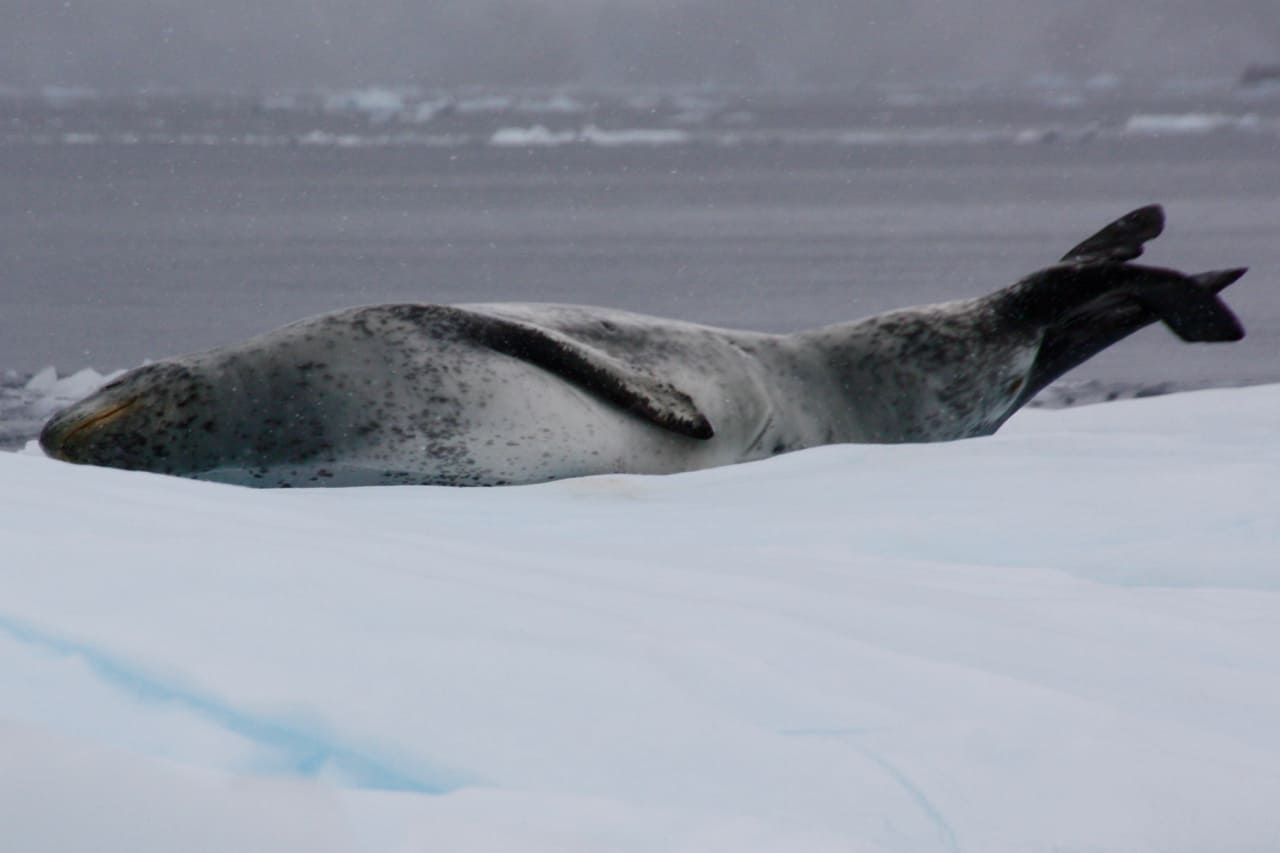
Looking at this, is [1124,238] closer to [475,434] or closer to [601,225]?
[475,434]

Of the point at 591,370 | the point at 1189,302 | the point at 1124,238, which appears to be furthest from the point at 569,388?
the point at 1124,238

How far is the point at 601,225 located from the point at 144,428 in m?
16.1

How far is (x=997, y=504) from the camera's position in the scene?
2.31 m

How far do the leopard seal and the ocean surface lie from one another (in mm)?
1500

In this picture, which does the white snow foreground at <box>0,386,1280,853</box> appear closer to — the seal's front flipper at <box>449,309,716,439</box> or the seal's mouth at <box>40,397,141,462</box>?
the seal's mouth at <box>40,397,141,462</box>

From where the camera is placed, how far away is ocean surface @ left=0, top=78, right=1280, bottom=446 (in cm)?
889

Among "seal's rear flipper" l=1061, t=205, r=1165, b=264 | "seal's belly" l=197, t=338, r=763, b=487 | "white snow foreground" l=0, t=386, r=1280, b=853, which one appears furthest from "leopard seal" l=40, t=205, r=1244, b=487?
"white snow foreground" l=0, t=386, r=1280, b=853

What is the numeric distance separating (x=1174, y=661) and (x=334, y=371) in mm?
1971

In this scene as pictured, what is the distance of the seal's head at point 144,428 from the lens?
295 cm

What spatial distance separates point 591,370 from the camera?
10.5ft

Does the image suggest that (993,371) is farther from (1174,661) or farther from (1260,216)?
(1260,216)

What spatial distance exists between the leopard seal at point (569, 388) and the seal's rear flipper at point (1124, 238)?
0.16 meters

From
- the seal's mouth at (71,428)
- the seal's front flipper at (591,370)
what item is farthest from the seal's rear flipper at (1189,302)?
the seal's mouth at (71,428)

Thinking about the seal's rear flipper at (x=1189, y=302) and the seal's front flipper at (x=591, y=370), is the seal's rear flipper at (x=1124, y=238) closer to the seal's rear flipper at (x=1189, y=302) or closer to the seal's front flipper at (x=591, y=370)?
the seal's rear flipper at (x=1189, y=302)
